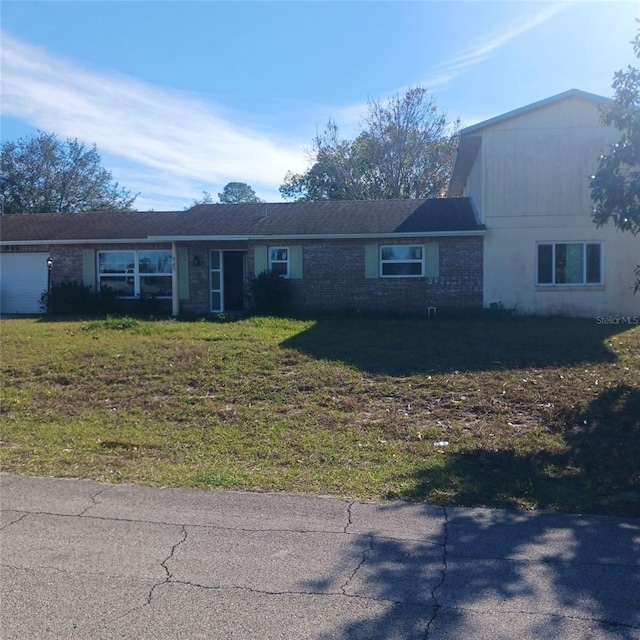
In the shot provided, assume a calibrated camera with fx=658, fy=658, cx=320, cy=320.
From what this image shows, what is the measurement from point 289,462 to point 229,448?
0.96 m

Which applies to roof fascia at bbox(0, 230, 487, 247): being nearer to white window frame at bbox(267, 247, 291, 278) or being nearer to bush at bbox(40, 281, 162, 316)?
white window frame at bbox(267, 247, 291, 278)

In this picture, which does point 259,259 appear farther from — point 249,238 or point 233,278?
point 233,278

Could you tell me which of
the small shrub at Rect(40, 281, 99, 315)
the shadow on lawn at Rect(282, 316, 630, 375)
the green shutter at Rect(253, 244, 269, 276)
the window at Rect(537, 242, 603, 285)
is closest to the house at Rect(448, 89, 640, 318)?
the window at Rect(537, 242, 603, 285)

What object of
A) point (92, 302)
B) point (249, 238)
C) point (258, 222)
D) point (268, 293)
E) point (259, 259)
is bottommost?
point (92, 302)

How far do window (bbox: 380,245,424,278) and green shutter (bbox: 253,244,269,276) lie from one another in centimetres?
353

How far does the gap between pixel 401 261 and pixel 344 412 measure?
10.8 m

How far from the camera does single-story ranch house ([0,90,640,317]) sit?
59.6 feet

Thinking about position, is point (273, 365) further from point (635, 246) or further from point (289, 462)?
point (635, 246)

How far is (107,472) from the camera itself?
6.84m

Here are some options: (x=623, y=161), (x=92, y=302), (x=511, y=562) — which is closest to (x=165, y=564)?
(x=511, y=562)

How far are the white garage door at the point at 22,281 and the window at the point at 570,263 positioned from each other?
15.7 metres

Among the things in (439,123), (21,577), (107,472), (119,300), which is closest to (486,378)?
(107,472)

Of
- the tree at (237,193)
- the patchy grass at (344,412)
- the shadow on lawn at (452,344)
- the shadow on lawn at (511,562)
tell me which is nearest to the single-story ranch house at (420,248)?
the shadow on lawn at (452,344)

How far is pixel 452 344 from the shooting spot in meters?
13.3
